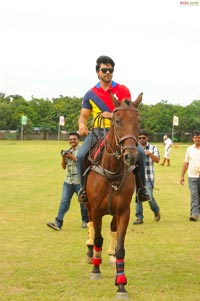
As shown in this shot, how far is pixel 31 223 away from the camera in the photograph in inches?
500

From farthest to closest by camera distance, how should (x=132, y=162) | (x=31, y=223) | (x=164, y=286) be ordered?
(x=31, y=223) → (x=164, y=286) → (x=132, y=162)

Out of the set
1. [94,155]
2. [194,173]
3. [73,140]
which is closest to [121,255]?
[94,155]

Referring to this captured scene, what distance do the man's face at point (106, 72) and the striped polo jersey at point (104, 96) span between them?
0.13m

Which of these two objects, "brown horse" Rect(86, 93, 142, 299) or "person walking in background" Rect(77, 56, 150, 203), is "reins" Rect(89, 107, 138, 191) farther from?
"person walking in background" Rect(77, 56, 150, 203)

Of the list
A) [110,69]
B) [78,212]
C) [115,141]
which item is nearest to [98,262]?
[115,141]

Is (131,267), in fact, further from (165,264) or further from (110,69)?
(110,69)

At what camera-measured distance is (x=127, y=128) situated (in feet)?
21.1

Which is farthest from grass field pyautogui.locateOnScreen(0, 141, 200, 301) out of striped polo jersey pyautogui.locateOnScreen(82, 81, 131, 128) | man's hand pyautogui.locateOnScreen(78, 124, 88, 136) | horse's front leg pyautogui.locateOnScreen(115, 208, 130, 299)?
striped polo jersey pyautogui.locateOnScreen(82, 81, 131, 128)

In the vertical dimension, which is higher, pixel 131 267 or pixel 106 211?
pixel 106 211

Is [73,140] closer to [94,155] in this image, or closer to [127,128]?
[94,155]

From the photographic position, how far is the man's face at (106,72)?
26.0ft

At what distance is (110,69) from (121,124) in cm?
171

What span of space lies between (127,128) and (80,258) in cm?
350

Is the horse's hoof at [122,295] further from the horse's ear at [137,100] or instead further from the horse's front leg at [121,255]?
the horse's ear at [137,100]
